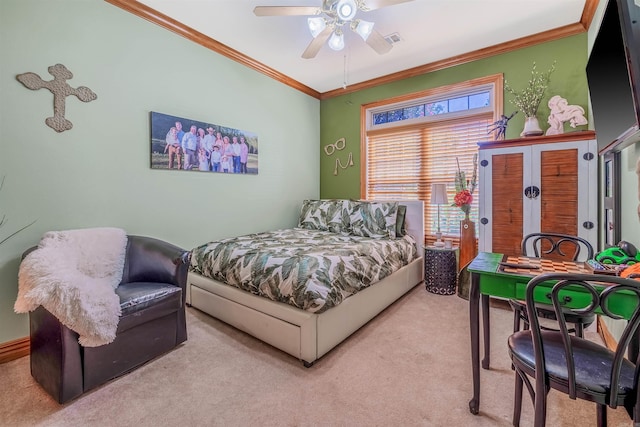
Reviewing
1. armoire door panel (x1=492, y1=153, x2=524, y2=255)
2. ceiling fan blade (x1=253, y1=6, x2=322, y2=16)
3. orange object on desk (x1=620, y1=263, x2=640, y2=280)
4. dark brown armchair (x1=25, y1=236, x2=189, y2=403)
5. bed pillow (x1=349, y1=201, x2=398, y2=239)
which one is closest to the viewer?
orange object on desk (x1=620, y1=263, x2=640, y2=280)

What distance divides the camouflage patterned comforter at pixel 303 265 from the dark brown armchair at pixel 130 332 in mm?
431

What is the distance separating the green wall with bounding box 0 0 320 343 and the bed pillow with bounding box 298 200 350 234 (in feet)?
2.15

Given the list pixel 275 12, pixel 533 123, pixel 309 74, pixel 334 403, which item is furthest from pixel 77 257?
pixel 533 123

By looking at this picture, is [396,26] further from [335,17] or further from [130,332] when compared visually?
[130,332]

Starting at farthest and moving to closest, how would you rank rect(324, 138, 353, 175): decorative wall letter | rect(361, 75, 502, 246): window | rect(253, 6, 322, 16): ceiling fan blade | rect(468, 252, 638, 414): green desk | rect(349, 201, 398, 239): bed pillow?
rect(324, 138, 353, 175): decorative wall letter, rect(361, 75, 502, 246): window, rect(349, 201, 398, 239): bed pillow, rect(253, 6, 322, 16): ceiling fan blade, rect(468, 252, 638, 414): green desk

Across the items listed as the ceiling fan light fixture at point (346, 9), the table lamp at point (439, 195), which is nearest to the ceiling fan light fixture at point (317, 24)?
the ceiling fan light fixture at point (346, 9)

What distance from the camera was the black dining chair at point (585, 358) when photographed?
984 millimetres

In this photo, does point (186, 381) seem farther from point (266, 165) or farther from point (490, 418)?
point (266, 165)

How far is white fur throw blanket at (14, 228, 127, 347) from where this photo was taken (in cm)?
156

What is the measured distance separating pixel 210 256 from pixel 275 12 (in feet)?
6.79

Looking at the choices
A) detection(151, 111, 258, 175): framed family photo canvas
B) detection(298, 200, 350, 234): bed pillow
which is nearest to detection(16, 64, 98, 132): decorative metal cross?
detection(151, 111, 258, 175): framed family photo canvas

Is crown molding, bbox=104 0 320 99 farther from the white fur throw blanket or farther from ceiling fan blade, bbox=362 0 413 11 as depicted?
the white fur throw blanket

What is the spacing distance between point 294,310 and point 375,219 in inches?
70.5

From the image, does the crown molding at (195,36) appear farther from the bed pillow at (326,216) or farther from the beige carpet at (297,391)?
the beige carpet at (297,391)
